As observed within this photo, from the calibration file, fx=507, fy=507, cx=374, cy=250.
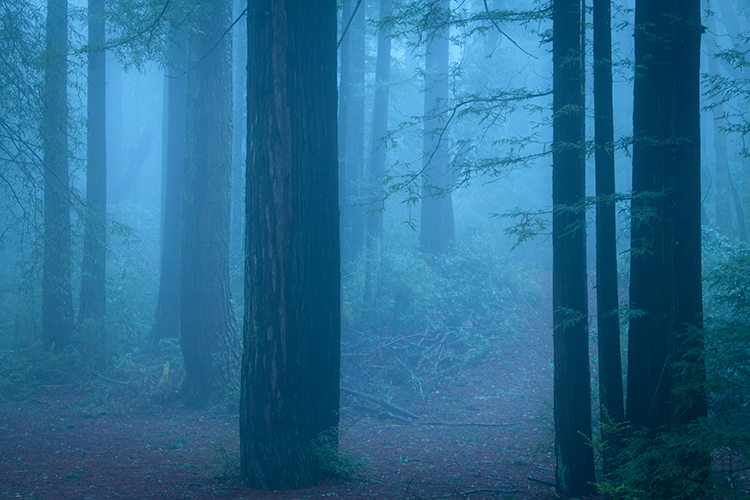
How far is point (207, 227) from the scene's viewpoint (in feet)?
34.6

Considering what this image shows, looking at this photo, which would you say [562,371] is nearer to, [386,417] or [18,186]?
[386,417]

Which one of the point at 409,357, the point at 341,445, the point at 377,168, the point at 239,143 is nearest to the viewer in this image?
the point at 341,445

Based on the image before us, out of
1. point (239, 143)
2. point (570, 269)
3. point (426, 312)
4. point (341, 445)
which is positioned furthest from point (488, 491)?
point (239, 143)

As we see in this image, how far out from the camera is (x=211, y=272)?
1052 centimetres

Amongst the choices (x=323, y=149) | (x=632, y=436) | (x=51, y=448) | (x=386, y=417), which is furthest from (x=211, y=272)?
(x=632, y=436)

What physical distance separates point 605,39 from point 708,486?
4470 millimetres

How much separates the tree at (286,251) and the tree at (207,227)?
5.32 m

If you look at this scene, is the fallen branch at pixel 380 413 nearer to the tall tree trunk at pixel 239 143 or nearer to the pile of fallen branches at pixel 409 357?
the pile of fallen branches at pixel 409 357

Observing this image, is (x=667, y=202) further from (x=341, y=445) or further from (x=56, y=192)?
(x=56, y=192)

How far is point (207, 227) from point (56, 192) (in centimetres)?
273

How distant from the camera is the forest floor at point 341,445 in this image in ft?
18.2

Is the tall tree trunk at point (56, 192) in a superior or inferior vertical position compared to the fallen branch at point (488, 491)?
superior

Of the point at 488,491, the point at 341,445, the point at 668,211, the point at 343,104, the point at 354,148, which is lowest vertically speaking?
the point at 341,445

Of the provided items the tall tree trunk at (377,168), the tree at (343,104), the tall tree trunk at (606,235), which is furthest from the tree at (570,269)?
Answer: the tree at (343,104)
